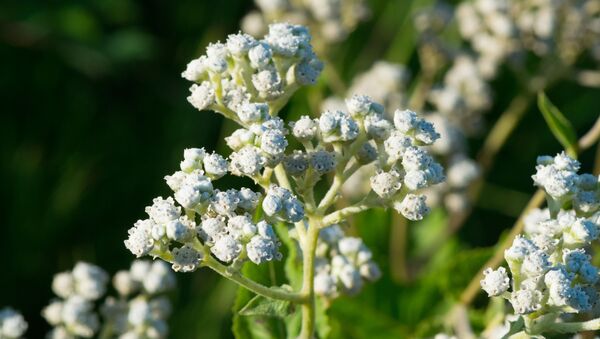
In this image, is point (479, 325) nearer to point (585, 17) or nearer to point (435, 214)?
point (435, 214)

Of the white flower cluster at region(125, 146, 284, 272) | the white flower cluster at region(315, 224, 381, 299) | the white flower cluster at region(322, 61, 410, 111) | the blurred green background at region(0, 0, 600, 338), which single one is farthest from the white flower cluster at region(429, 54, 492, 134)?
the white flower cluster at region(125, 146, 284, 272)

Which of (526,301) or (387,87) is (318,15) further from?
(526,301)

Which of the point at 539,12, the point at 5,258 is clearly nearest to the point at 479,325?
the point at 539,12

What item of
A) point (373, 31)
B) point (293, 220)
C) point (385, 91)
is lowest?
point (293, 220)

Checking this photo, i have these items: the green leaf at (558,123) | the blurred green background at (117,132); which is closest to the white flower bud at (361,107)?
the green leaf at (558,123)

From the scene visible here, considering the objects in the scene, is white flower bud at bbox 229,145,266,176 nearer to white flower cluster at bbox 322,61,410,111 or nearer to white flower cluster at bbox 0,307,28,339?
white flower cluster at bbox 0,307,28,339
